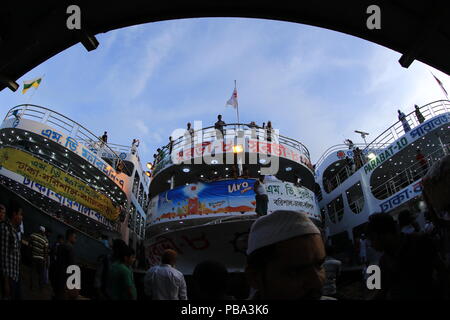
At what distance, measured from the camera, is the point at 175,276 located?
4094 mm

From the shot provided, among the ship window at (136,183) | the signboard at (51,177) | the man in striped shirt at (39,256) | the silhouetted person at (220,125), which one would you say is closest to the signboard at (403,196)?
the silhouetted person at (220,125)

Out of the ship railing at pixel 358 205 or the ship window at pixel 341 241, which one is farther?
the ship window at pixel 341 241

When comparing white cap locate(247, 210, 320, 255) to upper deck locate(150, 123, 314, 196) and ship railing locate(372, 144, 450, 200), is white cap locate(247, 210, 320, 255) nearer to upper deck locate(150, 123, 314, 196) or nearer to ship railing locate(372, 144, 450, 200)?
upper deck locate(150, 123, 314, 196)

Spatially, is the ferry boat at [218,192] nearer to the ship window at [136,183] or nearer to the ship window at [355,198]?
the ship window at [355,198]

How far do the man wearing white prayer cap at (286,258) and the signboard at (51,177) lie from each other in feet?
43.8

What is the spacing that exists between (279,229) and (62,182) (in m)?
14.1

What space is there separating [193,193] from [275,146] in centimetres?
554

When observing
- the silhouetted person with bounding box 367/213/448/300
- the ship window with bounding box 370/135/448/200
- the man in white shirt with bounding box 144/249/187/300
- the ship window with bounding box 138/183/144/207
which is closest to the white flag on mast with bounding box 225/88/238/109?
the ship window with bounding box 370/135/448/200

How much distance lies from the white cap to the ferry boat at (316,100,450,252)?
1120 cm

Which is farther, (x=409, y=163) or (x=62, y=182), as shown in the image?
(x=409, y=163)

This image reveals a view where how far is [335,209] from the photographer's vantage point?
22.2 metres

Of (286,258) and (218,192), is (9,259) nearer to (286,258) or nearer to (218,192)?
(286,258)

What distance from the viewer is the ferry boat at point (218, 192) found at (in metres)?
13.0

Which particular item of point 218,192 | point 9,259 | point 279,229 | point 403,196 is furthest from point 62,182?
point 403,196
